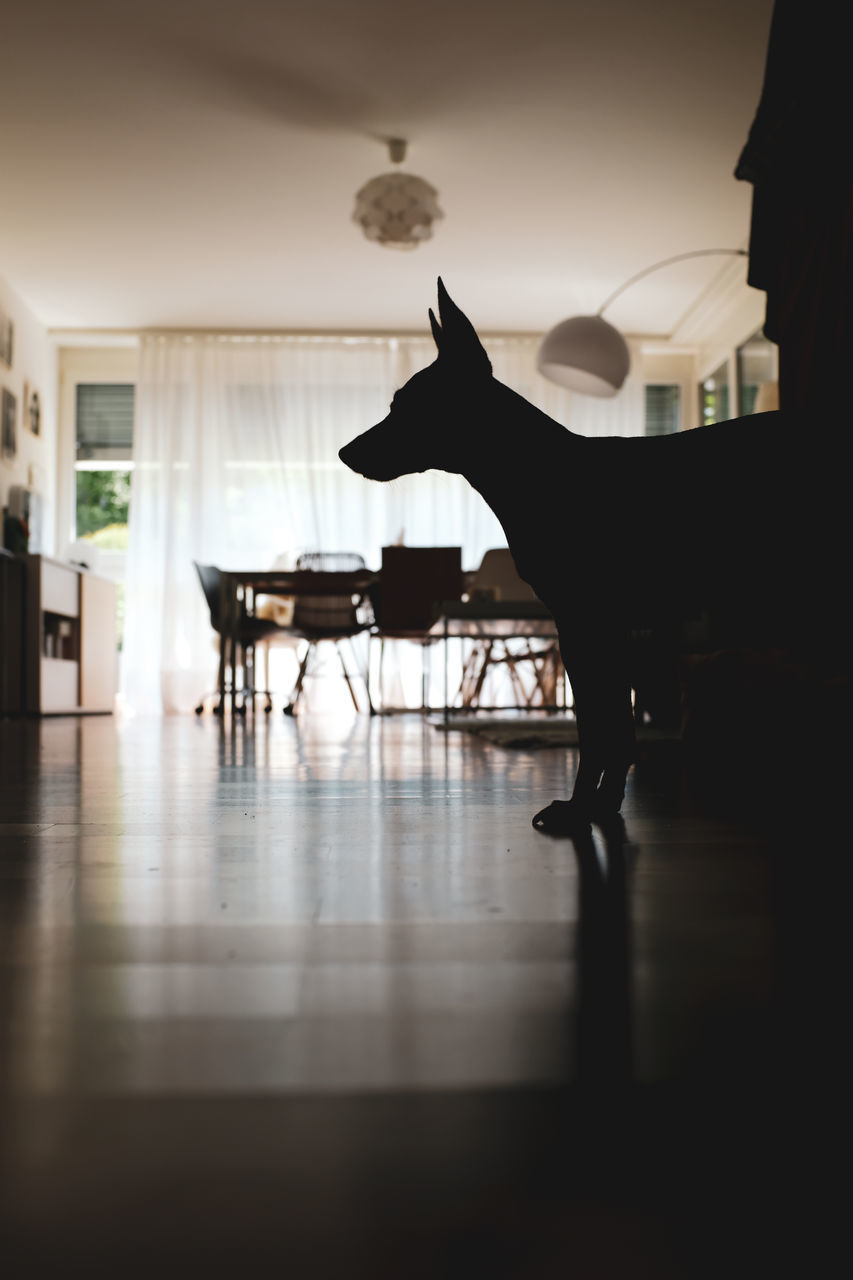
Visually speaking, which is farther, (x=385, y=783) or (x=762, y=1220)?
(x=385, y=783)

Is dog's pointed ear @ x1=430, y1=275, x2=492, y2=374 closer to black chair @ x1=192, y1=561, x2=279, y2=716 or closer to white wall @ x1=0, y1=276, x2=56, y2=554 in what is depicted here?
black chair @ x1=192, y1=561, x2=279, y2=716

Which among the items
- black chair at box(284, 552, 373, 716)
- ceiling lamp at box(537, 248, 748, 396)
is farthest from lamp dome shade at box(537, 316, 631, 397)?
black chair at box(284, 552, 373, 716)

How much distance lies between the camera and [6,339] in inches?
279

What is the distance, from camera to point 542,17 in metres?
4.15

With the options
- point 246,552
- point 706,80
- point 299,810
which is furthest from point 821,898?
point 246,552

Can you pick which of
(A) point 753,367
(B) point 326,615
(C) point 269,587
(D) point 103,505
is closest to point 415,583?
(C) point 269,587

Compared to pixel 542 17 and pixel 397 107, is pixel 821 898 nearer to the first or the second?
pixel 542 17

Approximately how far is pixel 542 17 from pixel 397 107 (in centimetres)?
91

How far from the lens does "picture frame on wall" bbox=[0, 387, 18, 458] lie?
7.03 m

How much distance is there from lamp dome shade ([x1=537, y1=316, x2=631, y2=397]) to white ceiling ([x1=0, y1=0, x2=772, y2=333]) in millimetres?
1073

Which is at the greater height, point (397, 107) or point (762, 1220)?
point (397, 107)

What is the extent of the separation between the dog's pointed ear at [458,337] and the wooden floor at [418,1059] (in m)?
0.65

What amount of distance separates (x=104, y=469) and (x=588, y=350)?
17.0ft

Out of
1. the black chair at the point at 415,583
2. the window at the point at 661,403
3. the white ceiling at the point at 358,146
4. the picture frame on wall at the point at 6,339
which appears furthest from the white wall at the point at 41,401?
the window at the point at 661,403
